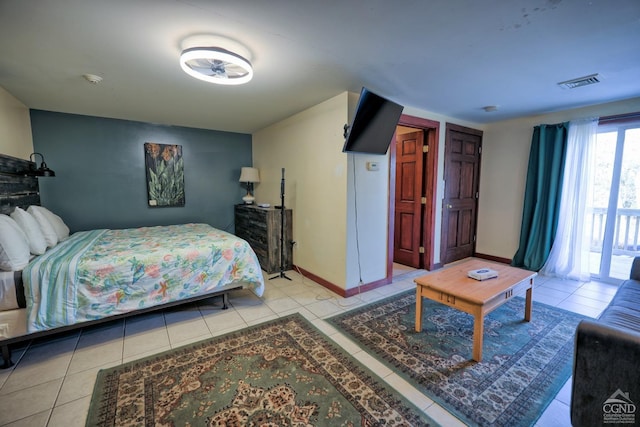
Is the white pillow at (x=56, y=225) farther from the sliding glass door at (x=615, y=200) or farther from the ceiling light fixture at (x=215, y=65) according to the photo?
the sliding glass door at (x=615, y=200)

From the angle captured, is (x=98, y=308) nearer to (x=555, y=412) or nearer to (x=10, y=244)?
(x=10, y=244)

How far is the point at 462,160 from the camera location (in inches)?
169

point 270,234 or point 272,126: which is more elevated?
point 272,126

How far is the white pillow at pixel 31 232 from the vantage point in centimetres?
222

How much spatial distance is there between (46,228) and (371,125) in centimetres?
339

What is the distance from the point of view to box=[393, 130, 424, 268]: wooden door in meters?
4.00

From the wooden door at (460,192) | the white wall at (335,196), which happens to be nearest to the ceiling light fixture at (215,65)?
the white wall at (335,196)

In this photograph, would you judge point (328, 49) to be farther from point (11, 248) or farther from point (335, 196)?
point (11, 248)

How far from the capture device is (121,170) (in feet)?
13.1

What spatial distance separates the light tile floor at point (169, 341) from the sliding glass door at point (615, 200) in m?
0.43

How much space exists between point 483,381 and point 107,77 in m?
3.87

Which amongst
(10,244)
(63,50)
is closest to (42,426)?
(10,244)

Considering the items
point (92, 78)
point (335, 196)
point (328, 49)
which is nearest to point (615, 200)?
point (335, 196)

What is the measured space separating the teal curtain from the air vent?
1197 millimetres
